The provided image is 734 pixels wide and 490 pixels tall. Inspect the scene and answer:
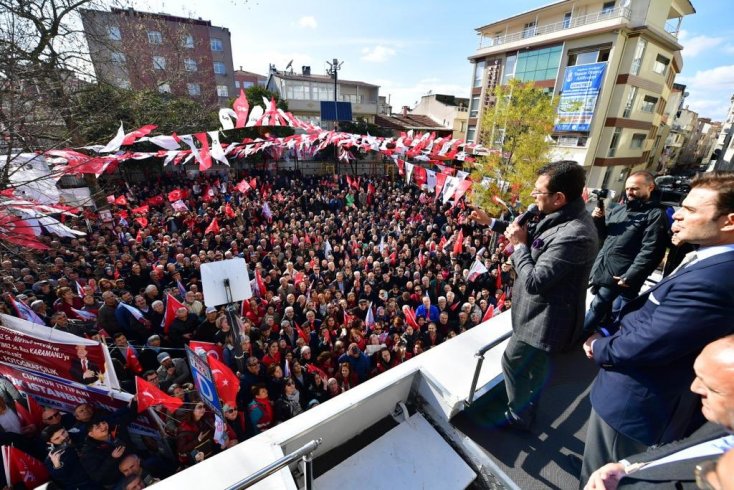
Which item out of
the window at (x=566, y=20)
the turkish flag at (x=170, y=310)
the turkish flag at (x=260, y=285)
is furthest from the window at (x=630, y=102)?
the turkish flag at (x=170, y=310)

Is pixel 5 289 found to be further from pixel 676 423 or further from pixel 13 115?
pixel 676 423

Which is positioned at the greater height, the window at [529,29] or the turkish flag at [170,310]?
the window at [529,29]

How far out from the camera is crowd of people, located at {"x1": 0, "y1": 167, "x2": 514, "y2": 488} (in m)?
3.61

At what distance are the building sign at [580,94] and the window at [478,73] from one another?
24.5 feet

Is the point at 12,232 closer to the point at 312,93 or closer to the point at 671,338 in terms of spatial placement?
the point at 671,338

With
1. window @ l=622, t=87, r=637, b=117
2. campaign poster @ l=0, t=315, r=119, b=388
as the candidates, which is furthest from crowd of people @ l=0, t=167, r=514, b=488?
window @ l=622, t=87, r=637, b=117

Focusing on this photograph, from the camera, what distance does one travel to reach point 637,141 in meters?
24.3

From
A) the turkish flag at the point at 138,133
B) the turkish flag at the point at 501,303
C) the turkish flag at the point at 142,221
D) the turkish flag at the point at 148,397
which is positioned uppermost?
the turkish flag at the point at 138,133

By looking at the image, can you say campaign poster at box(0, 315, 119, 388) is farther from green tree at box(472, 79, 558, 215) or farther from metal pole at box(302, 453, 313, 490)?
green tree at box(472, 79, 558, 215)

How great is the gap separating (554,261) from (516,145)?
1370cm

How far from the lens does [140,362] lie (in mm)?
4996

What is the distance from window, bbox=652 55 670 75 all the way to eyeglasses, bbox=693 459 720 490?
3123 cm

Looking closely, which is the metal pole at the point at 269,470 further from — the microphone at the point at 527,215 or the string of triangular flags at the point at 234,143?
the string of triangular flags at the point at 234,143

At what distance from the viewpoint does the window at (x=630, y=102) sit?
2121 cm
